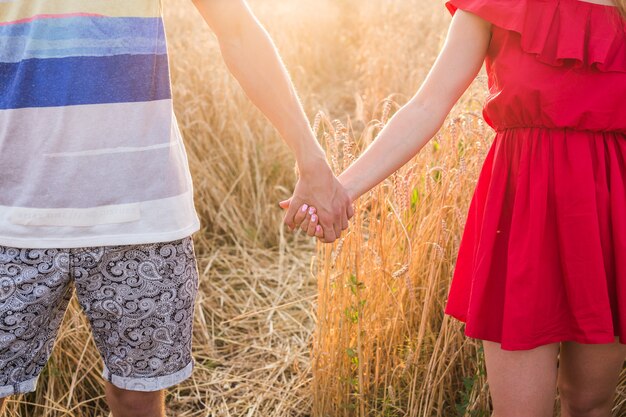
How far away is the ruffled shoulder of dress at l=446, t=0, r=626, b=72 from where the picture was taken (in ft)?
4.23

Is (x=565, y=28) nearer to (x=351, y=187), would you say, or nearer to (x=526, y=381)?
(x=351, y=187)

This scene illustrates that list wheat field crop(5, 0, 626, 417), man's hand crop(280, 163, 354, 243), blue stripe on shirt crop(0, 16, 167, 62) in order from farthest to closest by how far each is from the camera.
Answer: wheat field crop(5, 0, 626, 417) < man's hand crop(280, 163, 354, 243) < blue stripe on shirt crop(0, 16, 167, 62)

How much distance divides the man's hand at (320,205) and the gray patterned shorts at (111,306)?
27 cm

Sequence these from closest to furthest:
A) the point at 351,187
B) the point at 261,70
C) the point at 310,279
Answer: the point at 261,70
the point at 351,187
the point at 310,279

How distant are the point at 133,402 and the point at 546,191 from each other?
2.99ft

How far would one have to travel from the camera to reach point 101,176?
4.12 ft

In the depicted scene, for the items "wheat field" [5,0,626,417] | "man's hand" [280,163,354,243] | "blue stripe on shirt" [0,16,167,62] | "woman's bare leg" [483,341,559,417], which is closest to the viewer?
"blue stripe on shirt" [0,16,167,62]

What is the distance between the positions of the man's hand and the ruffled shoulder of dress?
0.44 m

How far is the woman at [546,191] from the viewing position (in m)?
1.30

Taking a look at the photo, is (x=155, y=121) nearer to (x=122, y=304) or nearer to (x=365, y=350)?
(x=122, y=304)

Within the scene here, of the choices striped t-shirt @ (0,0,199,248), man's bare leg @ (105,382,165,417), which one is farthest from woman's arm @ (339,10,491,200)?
man's bare leg @ (105,382,165,417)

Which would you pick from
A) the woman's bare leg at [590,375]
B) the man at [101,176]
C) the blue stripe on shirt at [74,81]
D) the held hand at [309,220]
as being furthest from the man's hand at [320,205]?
the woman's bare leg at [590,375]

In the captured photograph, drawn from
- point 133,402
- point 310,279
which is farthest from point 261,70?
point 310,279

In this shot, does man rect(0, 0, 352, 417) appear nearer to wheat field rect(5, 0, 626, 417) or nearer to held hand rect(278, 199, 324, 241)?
held hand rect(278, 199, 324, 241)
